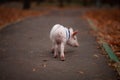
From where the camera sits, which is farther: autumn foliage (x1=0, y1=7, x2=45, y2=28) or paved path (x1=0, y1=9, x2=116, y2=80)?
autumn foliage (x1=0, y1=7, x2=45, y2=28)

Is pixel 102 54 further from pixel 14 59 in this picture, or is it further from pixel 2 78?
pixel 2 78

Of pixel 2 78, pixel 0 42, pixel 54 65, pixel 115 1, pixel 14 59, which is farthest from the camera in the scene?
pixel 115 1

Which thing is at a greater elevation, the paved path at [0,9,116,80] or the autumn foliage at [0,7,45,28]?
the autumn foliage at [0,7,45,28]

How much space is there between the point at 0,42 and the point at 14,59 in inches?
117

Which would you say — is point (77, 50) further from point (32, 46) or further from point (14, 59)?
point (14, 59)

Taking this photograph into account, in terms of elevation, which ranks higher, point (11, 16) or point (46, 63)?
point (11, 16)

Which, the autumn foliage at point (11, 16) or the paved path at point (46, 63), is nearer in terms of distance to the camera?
the paved path at point (46, 63)

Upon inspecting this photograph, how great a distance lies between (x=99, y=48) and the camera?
10.7 meters

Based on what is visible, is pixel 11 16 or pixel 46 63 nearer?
pixel 46 63

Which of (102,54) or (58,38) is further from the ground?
(58,38)

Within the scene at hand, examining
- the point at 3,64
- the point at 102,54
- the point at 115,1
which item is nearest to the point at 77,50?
the point at 102,54

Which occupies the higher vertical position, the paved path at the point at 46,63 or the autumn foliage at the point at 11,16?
the autumn foliage at the point at 11,16

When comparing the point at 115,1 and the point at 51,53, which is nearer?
the point at 51,53

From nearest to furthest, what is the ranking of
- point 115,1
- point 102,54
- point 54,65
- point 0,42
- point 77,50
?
point 54,65 < point 102,54 < point 77,50 < point 0,42 < point 115,1
